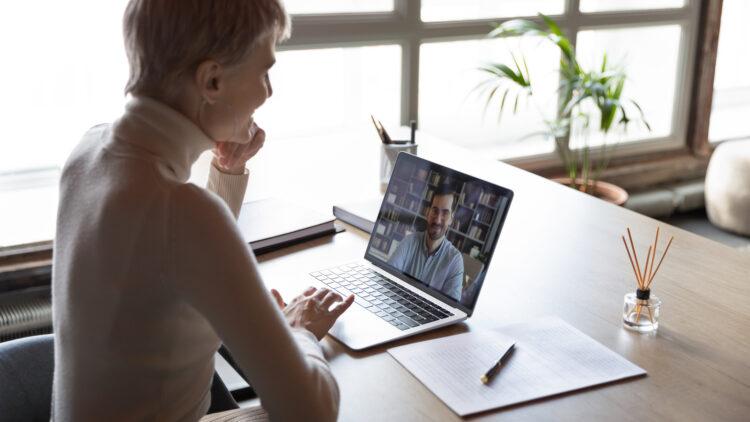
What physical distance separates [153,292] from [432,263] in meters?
0.65

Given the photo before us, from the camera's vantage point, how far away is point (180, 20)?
1.11 metres

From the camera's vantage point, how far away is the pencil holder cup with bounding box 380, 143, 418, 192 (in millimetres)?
2240

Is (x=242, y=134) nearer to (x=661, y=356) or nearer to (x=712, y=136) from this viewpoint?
(x=661, y=356)

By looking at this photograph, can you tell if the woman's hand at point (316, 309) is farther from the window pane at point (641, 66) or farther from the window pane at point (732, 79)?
Result: the window pane at point (732, 79)

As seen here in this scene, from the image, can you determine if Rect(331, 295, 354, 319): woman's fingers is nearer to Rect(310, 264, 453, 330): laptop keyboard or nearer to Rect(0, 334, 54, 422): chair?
Rect(310, 264, 453, 330): laptop keyboard

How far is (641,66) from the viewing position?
164 inches

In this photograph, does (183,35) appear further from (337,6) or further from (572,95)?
(572,95)

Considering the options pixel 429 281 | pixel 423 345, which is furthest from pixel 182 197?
pixel 429 281

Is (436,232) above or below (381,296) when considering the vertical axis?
above

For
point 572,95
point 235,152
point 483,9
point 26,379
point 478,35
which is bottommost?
point 26,379

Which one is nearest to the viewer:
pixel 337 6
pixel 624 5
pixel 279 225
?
pixel 279 225

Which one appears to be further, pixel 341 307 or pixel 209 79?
pixel 341 307

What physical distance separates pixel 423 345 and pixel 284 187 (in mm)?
956

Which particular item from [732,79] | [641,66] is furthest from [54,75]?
[732,79]
